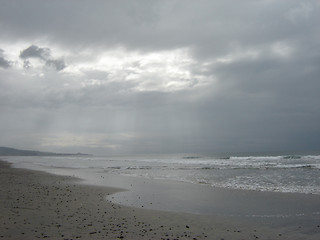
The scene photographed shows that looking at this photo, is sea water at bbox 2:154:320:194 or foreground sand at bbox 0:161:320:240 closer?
foreground sand at bbox 0:161:320:240

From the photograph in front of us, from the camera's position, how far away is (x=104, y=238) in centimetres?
788

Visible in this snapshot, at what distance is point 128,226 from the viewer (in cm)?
930

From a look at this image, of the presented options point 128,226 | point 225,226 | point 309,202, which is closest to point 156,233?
point 128,226

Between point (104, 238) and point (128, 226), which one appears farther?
point (128, 226)

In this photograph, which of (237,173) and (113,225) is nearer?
(113,225)

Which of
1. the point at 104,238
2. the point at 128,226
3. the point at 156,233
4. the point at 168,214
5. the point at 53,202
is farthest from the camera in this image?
the point at 53,202

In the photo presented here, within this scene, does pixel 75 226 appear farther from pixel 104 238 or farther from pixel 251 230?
pixel 251 230

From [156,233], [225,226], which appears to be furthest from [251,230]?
[156,233]

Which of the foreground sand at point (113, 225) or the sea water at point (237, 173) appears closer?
the foreground sand at point (113, 225)

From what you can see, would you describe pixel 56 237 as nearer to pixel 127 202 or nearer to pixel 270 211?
pixel 127 202

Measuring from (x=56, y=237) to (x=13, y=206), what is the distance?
5.27m

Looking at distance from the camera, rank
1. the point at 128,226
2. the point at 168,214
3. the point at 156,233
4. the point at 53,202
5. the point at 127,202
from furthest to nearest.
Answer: the point at 127,202 → the point at 53,202 → the point at 168,214 → the point at 128,226 → the point at 156,233

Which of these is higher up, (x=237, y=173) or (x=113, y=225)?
(x=113, y=225)

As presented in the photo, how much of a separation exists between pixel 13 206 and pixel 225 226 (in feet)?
30.5
